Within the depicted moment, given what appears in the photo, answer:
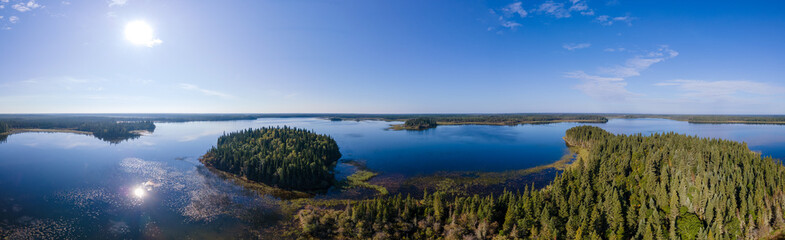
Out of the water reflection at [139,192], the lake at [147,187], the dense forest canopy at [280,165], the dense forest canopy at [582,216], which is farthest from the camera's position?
the dense forest canopy at [280,165]

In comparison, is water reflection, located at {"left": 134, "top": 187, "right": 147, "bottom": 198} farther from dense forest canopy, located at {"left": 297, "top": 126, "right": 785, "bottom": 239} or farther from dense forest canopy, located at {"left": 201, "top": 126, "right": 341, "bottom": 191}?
dense forest canopy, located at {"left": 297, "top": 126, "right": 785, "bottom": 239}

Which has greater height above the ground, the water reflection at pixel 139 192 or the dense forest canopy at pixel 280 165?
the dense forest canopy at pixel 280 165

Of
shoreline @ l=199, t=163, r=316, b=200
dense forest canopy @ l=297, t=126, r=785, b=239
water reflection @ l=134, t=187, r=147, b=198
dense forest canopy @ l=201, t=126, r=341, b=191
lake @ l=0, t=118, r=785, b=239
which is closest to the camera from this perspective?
dense forest canopy @ l=297, t=126, r=785, b=239

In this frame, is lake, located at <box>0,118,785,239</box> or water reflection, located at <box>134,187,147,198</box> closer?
lake, located at <box>0,118,785,239</box>

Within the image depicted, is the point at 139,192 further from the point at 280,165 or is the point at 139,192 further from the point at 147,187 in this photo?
the point at 280,165

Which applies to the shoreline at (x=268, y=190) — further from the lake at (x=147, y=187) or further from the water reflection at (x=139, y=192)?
the water reflection at (x=139, y=192)

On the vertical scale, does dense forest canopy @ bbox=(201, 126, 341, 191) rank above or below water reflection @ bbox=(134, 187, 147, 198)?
above

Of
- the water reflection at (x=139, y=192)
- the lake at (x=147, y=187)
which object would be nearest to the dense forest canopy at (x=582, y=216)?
the lake at (x=147, y=187)

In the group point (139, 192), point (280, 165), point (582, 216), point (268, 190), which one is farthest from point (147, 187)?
point (582, 216)

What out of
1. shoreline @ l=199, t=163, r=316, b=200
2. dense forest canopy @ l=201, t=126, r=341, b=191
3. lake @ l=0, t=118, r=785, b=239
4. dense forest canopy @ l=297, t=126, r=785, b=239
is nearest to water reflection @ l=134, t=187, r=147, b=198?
lake @ l=0, t=118, r=785, b=239

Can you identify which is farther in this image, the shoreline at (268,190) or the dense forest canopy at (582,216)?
the shoreline at (268,190)

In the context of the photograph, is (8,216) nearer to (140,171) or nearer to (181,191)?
(181,191)

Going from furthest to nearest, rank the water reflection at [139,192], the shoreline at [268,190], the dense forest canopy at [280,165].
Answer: the dense forest canopy at [280,165]
the water reflection at [139,192]
the shoreline at [268,190]
